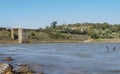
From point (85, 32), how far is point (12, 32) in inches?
1994

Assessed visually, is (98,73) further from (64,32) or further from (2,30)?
(64,32)

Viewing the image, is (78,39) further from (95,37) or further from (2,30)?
(2,30)

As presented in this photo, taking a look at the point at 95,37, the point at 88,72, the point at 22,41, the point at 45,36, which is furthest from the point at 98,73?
the point at 95,37

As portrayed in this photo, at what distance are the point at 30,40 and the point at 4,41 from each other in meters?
15.1

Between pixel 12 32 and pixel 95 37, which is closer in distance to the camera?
pixel 12 32

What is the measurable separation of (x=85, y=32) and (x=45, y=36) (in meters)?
29.2

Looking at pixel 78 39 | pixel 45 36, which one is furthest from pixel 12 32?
pixel 78 39

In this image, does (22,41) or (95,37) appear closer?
(22,41)

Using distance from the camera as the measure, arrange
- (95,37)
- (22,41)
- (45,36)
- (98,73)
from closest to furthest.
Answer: (98,73) < (22,41) < (45,36) < (95,37)

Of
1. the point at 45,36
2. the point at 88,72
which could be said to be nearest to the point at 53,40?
the point at 45,36

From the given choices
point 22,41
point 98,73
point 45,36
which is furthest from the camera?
point 45,36

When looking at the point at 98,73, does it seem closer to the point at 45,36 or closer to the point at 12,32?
the point at 12,32

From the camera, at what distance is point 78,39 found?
18362 centimetres

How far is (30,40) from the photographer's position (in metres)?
168
